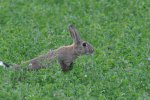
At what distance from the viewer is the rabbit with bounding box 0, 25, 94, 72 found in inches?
382

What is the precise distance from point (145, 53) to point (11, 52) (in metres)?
2.23

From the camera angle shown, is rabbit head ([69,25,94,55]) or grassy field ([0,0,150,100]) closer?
grassy field ([0,0,150,100])

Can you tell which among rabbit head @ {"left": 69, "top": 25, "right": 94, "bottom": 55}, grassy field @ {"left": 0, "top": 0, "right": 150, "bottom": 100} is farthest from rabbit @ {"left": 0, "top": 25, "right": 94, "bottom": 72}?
grassy field @ {"left": 0, "top": 0, "right": 150, "bottom": 100}

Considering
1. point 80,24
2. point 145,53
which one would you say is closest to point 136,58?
point 145,53

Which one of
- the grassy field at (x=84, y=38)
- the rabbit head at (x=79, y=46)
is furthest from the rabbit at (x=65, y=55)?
the grassy field at (x=84, y=38)

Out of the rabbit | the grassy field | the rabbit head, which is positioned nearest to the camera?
the grassy field

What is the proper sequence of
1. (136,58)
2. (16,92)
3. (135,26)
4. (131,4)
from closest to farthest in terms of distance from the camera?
1. (16,92)
2. (136,58)
3. (135,26)
4. (131,4)

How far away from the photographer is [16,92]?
27.0 ft

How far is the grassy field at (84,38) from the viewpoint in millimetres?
8641

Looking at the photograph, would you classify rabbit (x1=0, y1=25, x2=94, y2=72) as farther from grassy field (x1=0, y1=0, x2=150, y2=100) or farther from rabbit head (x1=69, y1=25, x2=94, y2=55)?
grassy field (x1=0, y1=0, x2=150, y2=100)

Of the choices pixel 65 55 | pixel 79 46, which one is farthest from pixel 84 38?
pixel 65 55

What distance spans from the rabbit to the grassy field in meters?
0.18

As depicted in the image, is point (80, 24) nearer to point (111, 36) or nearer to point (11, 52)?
point (111, 36)

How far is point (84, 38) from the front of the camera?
1213cm
